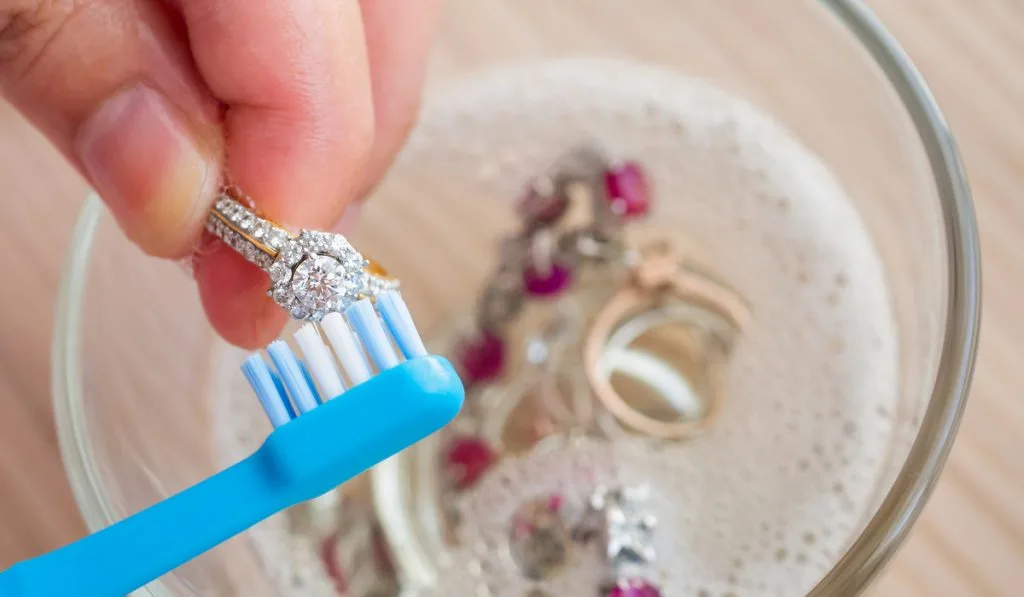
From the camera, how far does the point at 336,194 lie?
1.04 ft

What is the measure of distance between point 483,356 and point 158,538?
0.25 metres

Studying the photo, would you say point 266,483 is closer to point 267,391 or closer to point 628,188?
point 267,391

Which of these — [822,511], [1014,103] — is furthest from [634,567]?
[1014,103]

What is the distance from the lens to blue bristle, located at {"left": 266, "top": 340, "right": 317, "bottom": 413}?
A: 0.26 m

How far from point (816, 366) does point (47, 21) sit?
1.07ft

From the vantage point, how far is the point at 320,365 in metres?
0.26

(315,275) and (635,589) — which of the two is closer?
(315,275)

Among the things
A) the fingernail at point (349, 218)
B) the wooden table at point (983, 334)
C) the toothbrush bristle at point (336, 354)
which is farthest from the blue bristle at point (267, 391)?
the wooden table at point (983, 334)

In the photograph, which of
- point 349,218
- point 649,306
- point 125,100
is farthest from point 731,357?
point 125,100

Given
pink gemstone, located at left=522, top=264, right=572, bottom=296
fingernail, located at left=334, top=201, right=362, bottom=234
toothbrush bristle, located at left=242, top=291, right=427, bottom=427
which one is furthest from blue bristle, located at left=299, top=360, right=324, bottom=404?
pink gemstone, located at left=522, top=264, right=572, bottom=296

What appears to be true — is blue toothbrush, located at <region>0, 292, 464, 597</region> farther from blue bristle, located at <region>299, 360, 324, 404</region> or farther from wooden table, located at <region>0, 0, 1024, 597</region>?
wooden table, located at <region>0, 0, 1024, 597</region>

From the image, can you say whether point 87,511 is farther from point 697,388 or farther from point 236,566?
point 697,388

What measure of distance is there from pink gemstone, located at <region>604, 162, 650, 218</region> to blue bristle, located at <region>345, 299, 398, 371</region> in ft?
0.78

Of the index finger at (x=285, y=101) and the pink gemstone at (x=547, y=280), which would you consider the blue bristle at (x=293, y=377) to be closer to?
the index finger at (x=285, y=101)
